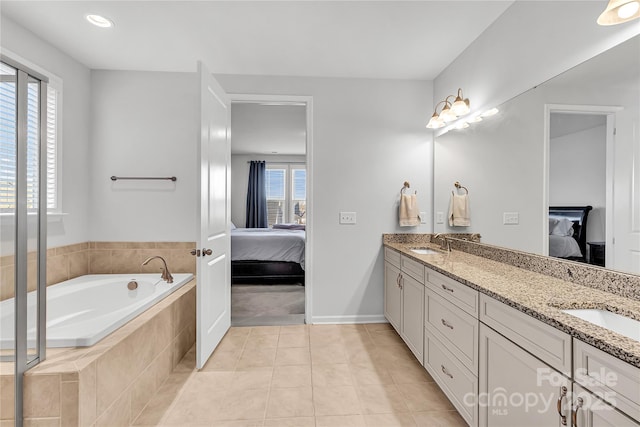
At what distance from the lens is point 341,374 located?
2.03m

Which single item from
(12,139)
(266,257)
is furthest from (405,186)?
(12,139)

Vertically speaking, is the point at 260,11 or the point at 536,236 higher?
the point at 260,11

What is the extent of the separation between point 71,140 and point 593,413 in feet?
12.0

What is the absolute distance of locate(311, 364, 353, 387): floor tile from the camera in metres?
1.92

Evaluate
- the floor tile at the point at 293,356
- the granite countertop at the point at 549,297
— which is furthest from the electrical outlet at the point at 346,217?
the floor tile at the point at 293,356

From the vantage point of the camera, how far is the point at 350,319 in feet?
9.63

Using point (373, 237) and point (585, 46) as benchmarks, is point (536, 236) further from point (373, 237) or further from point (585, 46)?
point (373, 237)

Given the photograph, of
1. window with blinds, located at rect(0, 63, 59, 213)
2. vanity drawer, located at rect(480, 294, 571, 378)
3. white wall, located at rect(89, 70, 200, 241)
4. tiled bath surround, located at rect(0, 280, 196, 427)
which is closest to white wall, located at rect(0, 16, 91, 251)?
white wall, located at rect(89, 70, 200, 241)

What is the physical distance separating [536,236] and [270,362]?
1.98 meters

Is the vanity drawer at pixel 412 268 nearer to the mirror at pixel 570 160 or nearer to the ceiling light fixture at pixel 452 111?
the mirror at pixel 570 160

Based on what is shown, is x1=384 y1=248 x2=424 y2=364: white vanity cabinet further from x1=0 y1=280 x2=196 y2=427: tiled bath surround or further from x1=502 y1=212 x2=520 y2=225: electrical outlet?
x1=0 y1=280 x2=196 y2=427: tiled bath surround

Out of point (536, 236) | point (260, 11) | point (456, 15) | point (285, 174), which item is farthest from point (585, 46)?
point (285, 174)

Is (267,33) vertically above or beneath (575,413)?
above

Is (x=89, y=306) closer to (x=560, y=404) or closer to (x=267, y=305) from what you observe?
(x=267, y=305)
